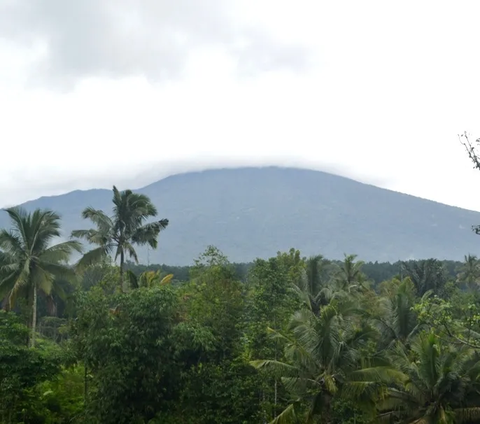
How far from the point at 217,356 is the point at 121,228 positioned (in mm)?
8275

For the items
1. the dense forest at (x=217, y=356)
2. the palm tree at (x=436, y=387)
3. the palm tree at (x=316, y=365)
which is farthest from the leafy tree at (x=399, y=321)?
the palm tree at (x=316, y=365)

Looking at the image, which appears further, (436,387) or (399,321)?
(399,321)

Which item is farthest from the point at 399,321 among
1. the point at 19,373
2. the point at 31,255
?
the point at 31,255

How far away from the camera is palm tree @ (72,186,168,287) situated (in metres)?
25.5

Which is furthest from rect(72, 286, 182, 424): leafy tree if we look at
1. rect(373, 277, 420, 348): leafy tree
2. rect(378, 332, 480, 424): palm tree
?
rect(373, 277, 420, 348): leafy tree

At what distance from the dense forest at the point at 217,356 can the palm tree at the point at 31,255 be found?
0.05 meters

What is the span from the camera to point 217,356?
20.5m

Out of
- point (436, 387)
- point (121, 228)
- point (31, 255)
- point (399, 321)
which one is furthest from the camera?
point (121, 228)

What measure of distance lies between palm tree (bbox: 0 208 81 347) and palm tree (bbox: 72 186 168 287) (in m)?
1.86

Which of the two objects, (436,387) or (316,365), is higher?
(316,365)

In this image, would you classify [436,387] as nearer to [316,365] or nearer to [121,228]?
[316,365]

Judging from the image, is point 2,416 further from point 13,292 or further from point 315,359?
point 315,359

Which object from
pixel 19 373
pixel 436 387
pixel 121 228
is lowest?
pixel 436 387

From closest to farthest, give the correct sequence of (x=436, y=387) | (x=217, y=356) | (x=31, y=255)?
1. (x=436, y=387)
2. (x=217, y=356)
3. (x=31, y=255)
